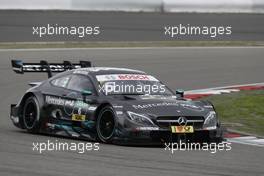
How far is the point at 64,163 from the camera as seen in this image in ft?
33.3

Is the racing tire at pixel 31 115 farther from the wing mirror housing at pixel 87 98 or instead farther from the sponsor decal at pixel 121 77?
the sponsor decal at pixel 121 77

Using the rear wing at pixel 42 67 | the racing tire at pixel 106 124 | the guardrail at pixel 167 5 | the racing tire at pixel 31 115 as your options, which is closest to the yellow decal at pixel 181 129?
the racing tire at pixel 106 124

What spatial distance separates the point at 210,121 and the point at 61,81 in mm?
2607

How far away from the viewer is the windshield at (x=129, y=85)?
509 inches

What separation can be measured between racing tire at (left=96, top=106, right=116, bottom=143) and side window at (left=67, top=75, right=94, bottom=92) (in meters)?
0.72

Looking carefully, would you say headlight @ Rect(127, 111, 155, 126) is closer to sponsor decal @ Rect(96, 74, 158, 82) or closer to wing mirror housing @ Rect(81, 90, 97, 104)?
wing mirror housing @ Rect(81, 90, 97, 104)

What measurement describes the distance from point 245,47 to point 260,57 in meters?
2.12

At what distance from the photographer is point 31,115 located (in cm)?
1388

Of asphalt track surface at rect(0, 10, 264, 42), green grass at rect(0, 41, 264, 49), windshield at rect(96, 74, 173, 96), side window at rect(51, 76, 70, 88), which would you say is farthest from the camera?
asphalt track surface at rect(0, 10, 264, 42)

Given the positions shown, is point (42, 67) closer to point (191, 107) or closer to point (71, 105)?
point (71, 105)

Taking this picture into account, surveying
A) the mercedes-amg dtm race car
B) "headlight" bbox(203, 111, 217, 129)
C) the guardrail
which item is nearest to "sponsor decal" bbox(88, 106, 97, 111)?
the mercedes-amg dtm race car

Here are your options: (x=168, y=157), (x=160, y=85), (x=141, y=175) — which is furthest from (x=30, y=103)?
(x=141, y=175)

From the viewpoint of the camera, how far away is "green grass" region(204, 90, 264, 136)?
48.8ft

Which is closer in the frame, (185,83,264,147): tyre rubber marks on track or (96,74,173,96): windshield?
(96,74,173,96): windshield
